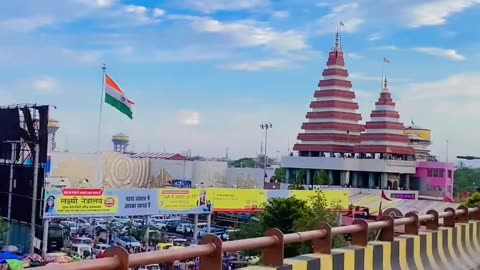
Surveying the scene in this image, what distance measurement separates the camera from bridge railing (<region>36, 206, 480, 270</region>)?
8.07 ft

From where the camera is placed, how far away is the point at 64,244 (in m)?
34.8

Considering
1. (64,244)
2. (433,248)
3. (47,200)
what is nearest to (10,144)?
(64,244)

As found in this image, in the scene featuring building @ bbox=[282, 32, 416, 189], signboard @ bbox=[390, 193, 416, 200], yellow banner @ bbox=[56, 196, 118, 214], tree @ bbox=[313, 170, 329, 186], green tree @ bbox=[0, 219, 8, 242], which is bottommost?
green tree @ bbox=[0, 219, 8, 242]

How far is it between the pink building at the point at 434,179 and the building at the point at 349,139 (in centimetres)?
149

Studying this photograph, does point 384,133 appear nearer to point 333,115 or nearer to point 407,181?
point 333,115

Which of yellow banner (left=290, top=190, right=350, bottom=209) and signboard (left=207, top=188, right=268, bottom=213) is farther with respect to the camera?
yellow banner (left=290, top=190, right=350, bottom=209)

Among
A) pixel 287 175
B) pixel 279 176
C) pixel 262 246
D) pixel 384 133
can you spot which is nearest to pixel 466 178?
pixel 279 176

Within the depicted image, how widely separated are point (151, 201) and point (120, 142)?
227ft

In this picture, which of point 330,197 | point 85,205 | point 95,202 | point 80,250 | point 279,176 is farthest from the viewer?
point 279,176

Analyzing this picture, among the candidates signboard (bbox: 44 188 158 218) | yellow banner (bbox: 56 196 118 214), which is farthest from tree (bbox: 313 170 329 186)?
yellow banner (bbox: 56 196 118 214)

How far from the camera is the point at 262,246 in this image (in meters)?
3.57

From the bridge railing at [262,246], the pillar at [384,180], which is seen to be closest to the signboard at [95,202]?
the bridge railing at [262,246]

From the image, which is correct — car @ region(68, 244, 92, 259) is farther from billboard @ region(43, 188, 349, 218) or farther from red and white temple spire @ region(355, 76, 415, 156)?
red and white temple spire @ region(355, 76, 415, 156)

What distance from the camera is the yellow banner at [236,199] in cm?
3500
